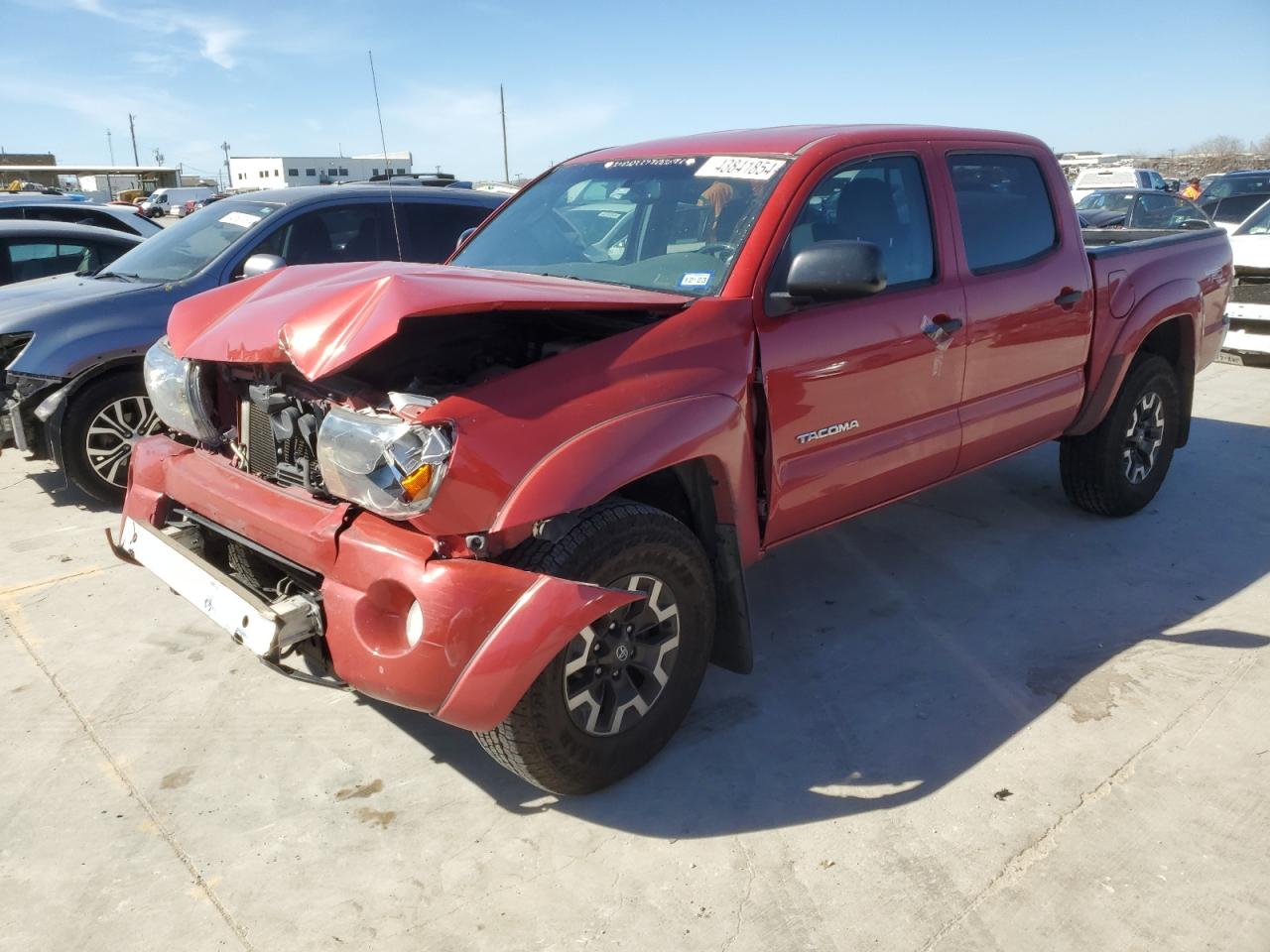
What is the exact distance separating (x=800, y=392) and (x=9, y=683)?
3054 millimetres

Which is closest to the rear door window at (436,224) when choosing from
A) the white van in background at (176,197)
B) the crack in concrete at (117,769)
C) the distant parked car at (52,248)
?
the distant parked car at (52,248)

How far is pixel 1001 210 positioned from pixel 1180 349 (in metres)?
1.79

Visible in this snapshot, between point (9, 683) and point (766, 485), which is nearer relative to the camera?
point (766, 485)

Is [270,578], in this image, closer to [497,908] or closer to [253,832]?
[253,832]

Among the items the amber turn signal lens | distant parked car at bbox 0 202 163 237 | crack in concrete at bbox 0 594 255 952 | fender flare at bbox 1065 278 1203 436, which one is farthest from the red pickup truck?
distant parked car at bbox 0 202 163 237

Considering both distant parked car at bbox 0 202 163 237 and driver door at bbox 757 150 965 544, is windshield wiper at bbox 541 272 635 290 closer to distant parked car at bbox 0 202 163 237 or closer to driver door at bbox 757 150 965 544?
driver door at bbox 757 150 965 544

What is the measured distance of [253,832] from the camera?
2.71 m

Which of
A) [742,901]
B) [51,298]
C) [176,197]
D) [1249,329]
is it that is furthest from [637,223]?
[176,197]

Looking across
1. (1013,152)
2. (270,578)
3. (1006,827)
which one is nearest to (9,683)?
(270,578)

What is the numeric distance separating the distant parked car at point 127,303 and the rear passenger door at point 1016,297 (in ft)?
10.2

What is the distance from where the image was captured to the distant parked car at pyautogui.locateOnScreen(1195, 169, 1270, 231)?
1401cm

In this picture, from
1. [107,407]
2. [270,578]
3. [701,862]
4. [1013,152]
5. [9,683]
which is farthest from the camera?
[107,407]

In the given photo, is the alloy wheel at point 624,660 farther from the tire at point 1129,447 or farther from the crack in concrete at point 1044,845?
the tire at point 1129,447

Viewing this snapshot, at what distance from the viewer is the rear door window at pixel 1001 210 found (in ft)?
12.7
